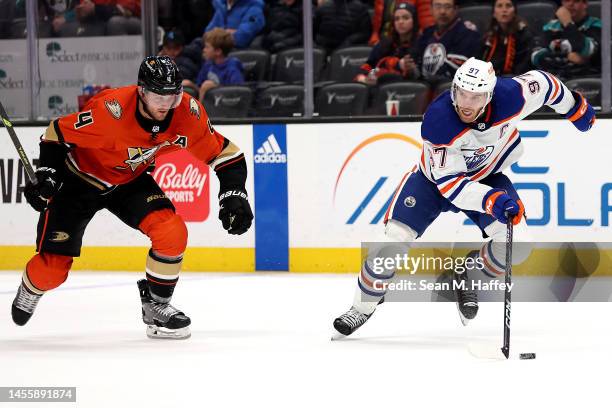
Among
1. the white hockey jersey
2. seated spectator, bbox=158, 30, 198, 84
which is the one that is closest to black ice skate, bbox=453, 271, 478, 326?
the white hockey jersey

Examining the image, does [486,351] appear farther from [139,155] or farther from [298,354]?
[139,155]

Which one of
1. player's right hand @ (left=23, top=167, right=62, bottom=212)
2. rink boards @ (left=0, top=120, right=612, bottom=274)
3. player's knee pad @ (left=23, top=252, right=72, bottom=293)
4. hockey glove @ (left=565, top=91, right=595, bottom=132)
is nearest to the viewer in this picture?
player's right hand @ (left=23, top=167, right=62, bottom=212)

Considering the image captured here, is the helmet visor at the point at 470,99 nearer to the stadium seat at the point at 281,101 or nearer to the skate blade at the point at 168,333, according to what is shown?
the skate blade at the point at 168,333

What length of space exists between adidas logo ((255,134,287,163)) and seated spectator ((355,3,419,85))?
658mm

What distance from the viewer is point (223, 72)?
728cm

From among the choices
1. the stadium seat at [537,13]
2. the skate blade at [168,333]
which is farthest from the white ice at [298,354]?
the stadium seat at [537,13]

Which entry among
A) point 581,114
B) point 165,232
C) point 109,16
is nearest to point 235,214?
point 165,232

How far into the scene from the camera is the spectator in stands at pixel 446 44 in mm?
6797

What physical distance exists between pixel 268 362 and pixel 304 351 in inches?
10.3

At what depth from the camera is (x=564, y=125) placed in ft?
21.4

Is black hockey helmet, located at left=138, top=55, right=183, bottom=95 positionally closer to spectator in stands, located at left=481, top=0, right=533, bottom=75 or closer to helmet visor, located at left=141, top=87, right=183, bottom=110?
helmet visor, located at left=141, top=87, right=183, bottom=110

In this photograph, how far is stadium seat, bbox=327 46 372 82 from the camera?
6.99 m

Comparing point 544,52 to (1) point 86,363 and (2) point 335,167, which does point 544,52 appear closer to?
(2) point 335,167

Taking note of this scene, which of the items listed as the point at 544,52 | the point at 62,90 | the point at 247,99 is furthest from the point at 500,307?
the point at 62,90
